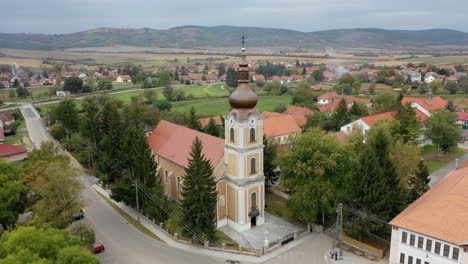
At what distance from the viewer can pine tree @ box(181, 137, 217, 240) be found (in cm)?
3416

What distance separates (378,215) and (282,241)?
956 cm

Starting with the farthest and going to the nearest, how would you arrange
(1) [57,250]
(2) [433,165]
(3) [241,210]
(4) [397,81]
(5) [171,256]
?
(4) [397,81], (2) [433,165], (3) [241,210], (5) [171,256], (1) [57,250]

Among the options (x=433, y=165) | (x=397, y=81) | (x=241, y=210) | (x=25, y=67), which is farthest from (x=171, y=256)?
(x=397, y=81)

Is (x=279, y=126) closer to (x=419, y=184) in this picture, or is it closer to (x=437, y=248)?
(x=419, y=184)

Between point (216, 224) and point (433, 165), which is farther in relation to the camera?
point (433, 165)

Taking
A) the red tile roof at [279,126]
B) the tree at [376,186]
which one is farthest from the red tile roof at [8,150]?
the tree at [376,186]

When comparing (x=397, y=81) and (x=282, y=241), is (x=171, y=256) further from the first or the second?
(x=397, y=81)

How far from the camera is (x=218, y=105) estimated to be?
11762 centimetres

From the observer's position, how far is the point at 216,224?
38844 millimetres

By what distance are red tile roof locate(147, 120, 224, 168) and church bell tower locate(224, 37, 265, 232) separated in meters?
2.24

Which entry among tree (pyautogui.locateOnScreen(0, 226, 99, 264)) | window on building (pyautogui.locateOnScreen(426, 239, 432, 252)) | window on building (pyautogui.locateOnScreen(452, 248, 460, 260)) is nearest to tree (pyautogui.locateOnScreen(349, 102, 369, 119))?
window on building (pyautogui.locateOnScreen(426, 239, 432, 252))

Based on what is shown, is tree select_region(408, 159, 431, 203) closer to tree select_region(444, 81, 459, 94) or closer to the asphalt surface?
the asphalt surface

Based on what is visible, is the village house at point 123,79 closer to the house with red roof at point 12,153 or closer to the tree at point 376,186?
the house with red roof at point 12,153

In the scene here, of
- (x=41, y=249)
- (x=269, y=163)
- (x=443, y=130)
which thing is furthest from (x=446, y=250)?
(x=443, y=130)
